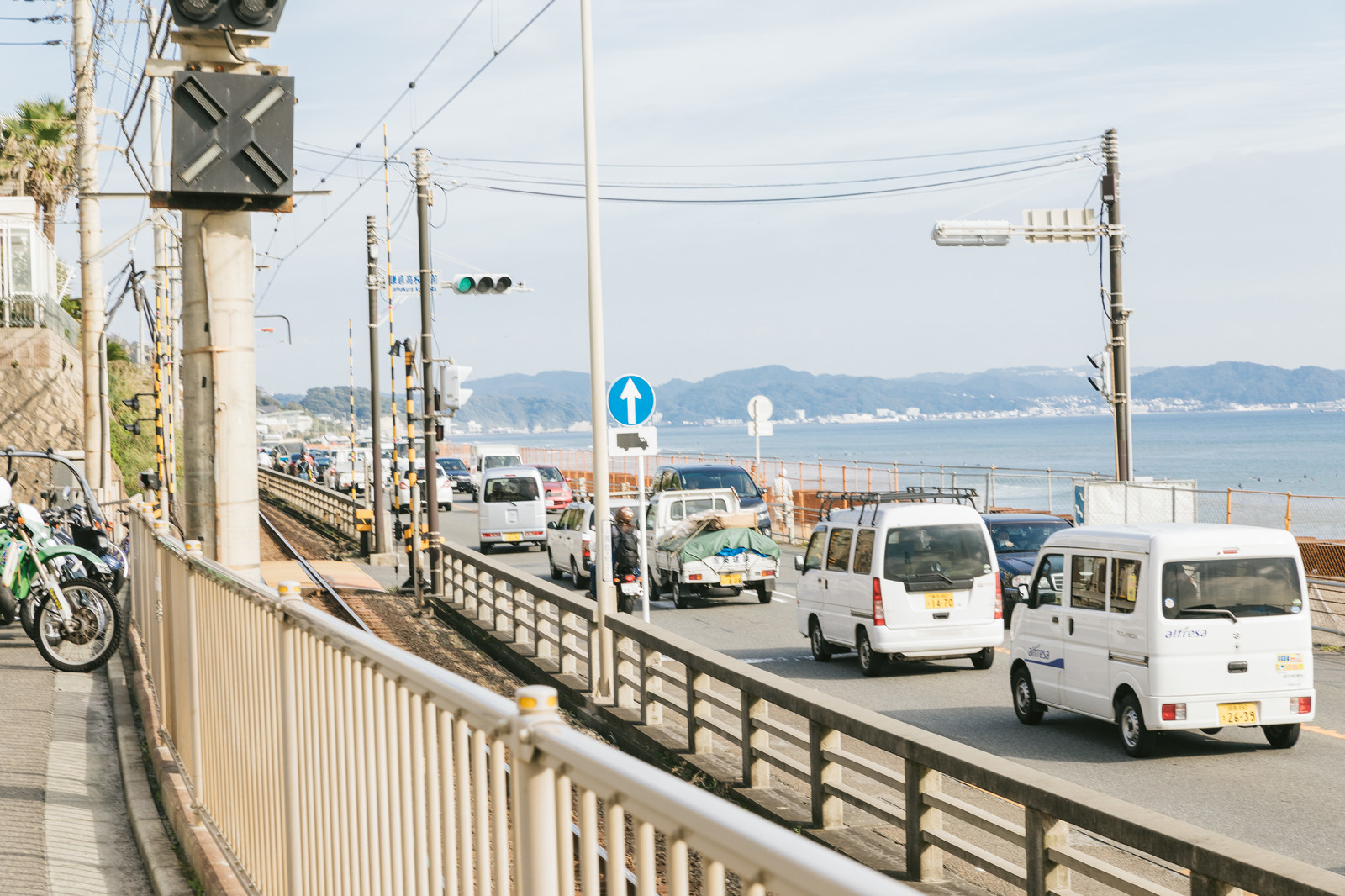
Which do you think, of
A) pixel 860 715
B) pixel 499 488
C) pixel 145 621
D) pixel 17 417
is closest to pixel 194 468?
pixel 145 621

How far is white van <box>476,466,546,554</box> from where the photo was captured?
35125 mm

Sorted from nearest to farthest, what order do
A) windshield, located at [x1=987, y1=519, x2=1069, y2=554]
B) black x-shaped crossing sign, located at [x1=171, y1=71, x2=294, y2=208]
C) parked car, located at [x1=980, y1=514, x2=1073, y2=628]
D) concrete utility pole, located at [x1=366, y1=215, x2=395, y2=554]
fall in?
black x-shaped crossing sign, located at [x1=171, y1=71, x2=294, y2=208]
parked car, located at [x1=980, y1=514, x2=1073, y2=628]
windshield, located at [x1=987, y1=519, x2=1069, y2=554]
concrete utility pole, located at [x1=366, y1=215, x2=395, y2=554]

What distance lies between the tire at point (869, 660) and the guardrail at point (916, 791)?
1988mm

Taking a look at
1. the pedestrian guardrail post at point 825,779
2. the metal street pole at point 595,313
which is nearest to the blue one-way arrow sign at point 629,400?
the metal street pole at point 595,313

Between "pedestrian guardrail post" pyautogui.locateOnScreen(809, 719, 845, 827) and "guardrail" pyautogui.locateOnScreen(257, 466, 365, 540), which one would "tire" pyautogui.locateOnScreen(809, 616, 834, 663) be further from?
"guardrail" pyautogui.locateOnScreen(257, 466, 365, 540)

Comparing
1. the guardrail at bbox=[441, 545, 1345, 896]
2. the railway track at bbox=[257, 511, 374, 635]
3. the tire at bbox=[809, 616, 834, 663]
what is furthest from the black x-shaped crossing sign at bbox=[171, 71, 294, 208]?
the tire at bbox=[809, 616, 834, 663]

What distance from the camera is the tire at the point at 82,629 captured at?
11766 mm

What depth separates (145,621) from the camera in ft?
Result: 33.7

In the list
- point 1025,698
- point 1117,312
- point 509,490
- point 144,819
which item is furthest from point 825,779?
point 509,490

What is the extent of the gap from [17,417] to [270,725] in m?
34.2

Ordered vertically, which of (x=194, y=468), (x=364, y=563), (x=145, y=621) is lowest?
(x=364, y=563)

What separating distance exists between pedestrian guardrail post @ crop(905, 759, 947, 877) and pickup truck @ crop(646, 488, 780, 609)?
15330mm

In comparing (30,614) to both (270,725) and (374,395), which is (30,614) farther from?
(374,395)

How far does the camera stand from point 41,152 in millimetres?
49469
